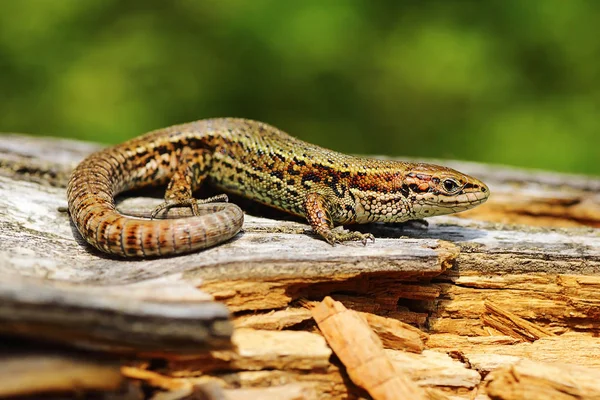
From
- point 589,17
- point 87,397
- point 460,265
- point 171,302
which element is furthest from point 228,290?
point 589,17

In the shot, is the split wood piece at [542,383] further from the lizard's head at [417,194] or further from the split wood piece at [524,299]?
the lizard's head at [417,194]

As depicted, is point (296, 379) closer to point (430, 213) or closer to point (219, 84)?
point (430, 213)

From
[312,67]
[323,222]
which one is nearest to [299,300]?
[323,222]

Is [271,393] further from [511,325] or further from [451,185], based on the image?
[451,185]

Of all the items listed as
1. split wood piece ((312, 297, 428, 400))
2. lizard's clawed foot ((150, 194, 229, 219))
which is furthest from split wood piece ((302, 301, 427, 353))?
lizard's clawed foot ((150, 194, 229, 219))

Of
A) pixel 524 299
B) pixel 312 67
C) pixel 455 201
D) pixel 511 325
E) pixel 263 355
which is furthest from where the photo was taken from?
pixel 312 67

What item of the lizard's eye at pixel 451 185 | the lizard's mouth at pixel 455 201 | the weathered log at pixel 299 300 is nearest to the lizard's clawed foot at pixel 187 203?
the weathered log at pixel 299 300

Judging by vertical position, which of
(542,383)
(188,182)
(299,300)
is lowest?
(542,383)

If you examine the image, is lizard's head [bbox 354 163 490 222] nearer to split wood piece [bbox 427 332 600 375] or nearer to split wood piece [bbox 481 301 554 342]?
split wood piece [bbox 481 301 554 342]
